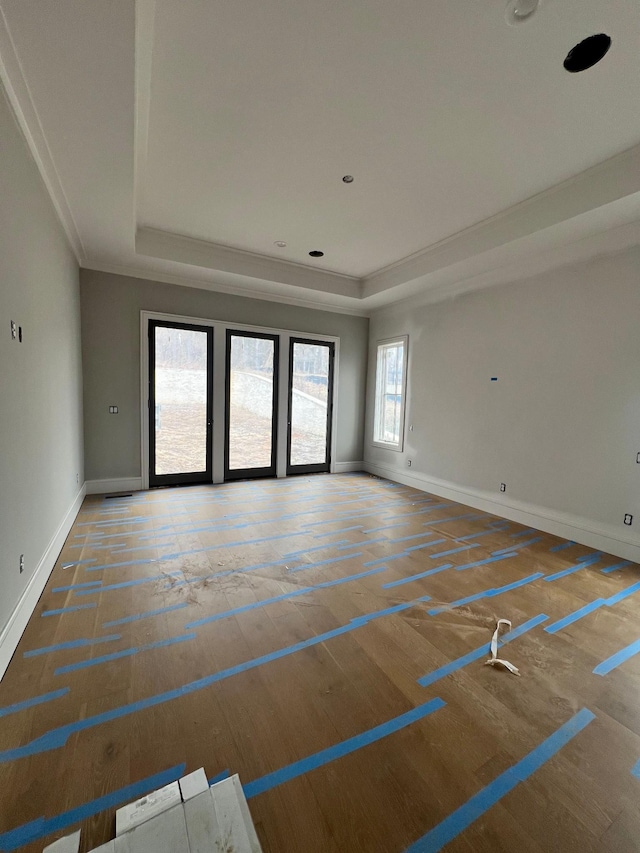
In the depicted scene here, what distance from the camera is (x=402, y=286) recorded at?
5.20 m

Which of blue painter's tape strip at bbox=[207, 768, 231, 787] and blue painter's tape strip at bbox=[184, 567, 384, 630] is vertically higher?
blue painter's tape strip at bbox=[207, 768, 231, 787]

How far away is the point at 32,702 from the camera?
164 cm

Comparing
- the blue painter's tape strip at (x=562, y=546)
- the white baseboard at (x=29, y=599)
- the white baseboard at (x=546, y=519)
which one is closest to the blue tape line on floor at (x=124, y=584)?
the white baseboard at (x=29, y=599)

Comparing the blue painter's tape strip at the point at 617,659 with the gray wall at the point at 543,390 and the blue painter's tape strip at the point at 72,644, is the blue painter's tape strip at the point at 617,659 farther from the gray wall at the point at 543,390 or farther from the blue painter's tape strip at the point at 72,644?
the blue painter's tape strip at the point at 72,644

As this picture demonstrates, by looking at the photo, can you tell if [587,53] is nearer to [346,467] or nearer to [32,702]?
[32,702]

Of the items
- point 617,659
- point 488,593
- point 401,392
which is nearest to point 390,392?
point 401,392

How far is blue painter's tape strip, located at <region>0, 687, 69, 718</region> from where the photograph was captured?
1586 mm

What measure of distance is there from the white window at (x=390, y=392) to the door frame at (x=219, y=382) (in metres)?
0.78

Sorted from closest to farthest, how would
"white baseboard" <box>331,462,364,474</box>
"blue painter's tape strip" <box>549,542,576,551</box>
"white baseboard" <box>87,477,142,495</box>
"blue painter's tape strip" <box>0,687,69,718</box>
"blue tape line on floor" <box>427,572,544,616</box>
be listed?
"blue painter's tape strip" <box>0,687,69,718</box>, "blue tape line on floor" <box>427,572,544,616</box>, "blue painter's tape strip" <box>549,542,576,551</box>, "white baseboard" <box>87,477,142,495</box>, "white baseboard" <box>331,462,364,474</box>

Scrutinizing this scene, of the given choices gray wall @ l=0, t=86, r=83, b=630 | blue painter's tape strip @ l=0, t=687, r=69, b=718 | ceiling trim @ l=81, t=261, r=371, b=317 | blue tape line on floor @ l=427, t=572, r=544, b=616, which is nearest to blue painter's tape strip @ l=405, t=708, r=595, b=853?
blue tape line on floor @ l=427, t=572, r=544, b=616

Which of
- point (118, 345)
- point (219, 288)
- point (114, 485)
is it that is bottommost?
point (114, 485)

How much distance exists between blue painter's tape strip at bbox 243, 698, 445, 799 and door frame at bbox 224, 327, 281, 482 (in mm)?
4521

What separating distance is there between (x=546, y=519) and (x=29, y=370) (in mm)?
4966

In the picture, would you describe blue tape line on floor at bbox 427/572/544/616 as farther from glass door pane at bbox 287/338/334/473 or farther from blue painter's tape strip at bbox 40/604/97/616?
glass door pane at bbox 287/338/334/473
